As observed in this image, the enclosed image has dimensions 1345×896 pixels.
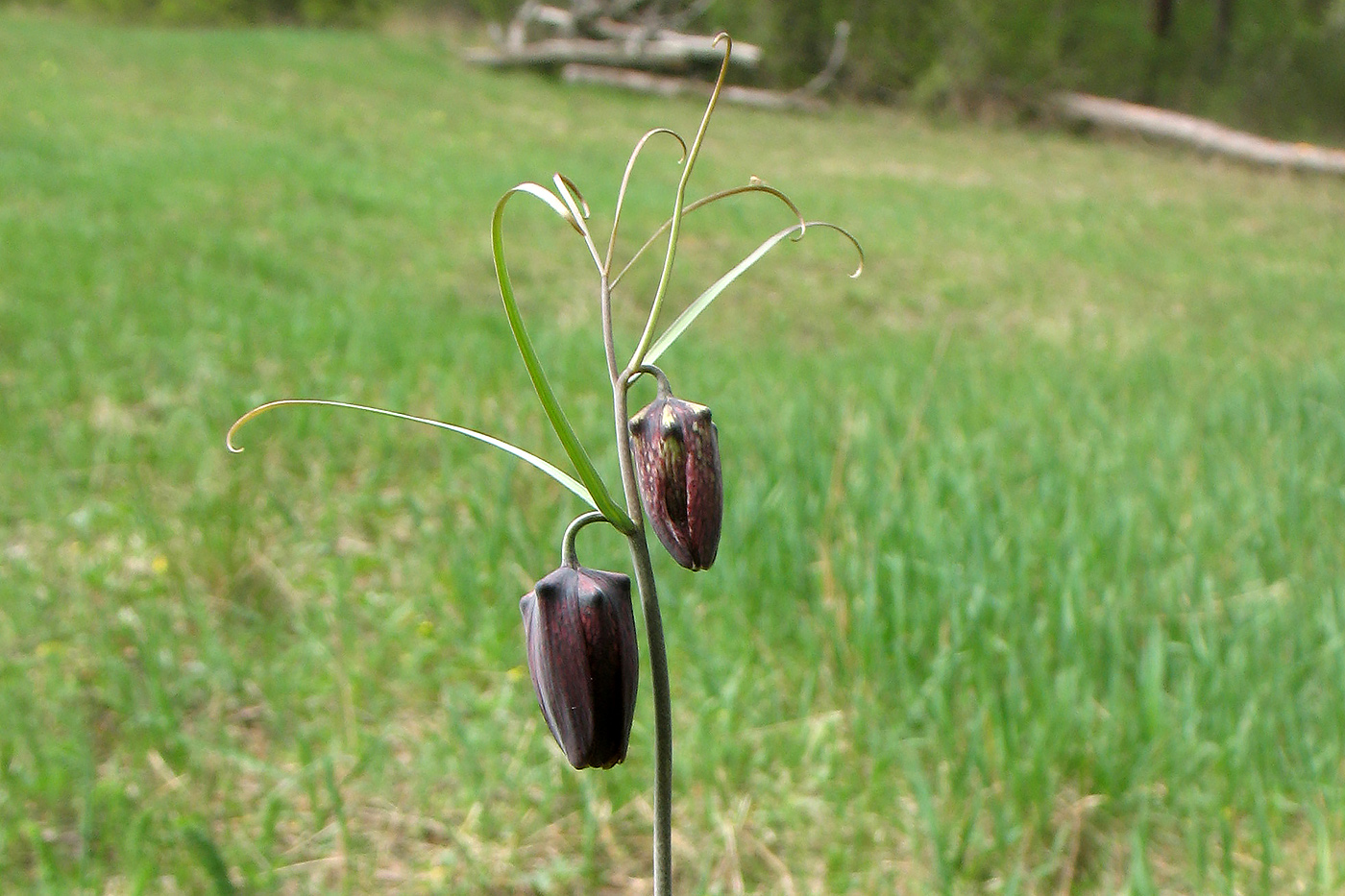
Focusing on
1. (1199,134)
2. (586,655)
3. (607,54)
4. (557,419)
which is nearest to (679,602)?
(586,655)

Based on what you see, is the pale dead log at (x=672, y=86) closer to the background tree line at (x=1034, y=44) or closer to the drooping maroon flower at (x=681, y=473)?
the background tree line at (x=1034, y=44)

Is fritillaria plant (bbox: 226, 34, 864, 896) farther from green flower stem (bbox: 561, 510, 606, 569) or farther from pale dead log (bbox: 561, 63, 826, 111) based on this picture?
pale dead log (bbox: 561, 63, 826, 111)

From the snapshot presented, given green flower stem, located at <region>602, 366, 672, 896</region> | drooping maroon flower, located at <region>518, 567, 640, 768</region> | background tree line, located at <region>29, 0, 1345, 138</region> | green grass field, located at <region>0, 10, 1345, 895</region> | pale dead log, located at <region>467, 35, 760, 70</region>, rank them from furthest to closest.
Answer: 1. pale dead log, located at <region>467, 35, 760, 70</region>
2. background tree line, located at <region>29, 0, 1345, 138</region>
3. green grass field, located at <region>0, 10, 1345, 895</region>
4. drooping maroon flower, located at <region>518, 567, 640, 768</region>
5. green flower stem, located at <region>602, 366, 672, 896</region>

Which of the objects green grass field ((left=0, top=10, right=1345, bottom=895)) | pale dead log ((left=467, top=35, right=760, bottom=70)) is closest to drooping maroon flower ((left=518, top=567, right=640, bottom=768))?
green grass field ((left=0, top=10, right=1345, bottom=895))

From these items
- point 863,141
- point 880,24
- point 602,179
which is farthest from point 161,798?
point 880,24

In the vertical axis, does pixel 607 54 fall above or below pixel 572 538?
above

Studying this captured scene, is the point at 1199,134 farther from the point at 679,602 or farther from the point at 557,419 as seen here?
the point at 557,419
